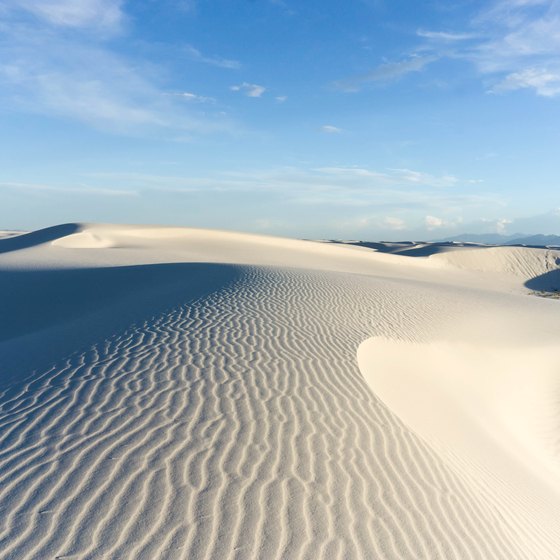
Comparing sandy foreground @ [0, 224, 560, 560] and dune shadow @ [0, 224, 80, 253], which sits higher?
dune shadow @ [0, 224, 80, 253]

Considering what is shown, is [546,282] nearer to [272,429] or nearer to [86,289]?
[86,289]

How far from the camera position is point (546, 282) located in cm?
4022

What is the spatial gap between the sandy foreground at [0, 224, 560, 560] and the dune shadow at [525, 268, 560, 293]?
27295mm

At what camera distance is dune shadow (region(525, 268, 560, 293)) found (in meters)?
38.2

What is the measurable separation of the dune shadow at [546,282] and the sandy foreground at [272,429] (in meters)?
27.3

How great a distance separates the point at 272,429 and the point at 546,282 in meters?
40.4

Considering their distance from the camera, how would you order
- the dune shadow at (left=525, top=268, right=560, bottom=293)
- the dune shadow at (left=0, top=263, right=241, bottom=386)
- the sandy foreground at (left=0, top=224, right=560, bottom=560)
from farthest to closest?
the dune shadow at (left=525, top=268, right=560, bottom=293) < the dune shadow at (left=0, top=263, right=241, bottom=386) < the sandy foreground at (left=0, top=224, right=560, bottom=560)

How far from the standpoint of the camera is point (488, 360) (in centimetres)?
1191

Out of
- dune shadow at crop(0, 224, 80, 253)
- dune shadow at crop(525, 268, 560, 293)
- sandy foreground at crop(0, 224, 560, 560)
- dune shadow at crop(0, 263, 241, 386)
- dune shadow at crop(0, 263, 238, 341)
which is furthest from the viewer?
dune shadow at crop(525, 268, 560, 293)

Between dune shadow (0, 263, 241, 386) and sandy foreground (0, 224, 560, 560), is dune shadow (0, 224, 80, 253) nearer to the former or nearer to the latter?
dune shadow (0, 263, 241, 386)

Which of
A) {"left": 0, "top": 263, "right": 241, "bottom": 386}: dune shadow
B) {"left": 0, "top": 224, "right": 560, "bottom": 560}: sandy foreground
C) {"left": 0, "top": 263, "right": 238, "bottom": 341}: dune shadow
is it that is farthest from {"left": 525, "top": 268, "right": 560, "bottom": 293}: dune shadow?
{"left": 0, "top": 263, "right": 238, "bottom": 341}: dune shadow

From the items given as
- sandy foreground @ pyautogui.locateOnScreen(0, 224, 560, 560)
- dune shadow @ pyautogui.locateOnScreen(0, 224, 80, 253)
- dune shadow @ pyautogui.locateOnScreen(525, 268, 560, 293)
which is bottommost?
dune shadow @ pyautogui.locateOnScreen(525, 268, 560, 293)

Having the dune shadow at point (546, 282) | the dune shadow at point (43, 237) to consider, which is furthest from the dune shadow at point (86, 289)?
the dune shadow at point (546, 282)

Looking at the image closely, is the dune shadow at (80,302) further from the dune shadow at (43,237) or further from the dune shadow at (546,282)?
the dune shadow at (546,282)
